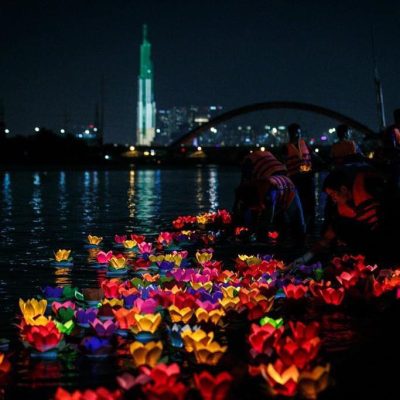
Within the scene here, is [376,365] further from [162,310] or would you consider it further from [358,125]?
[358,125]

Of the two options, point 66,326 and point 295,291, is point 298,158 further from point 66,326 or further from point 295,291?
point 66,326

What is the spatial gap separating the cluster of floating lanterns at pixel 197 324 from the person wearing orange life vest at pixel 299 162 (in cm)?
429

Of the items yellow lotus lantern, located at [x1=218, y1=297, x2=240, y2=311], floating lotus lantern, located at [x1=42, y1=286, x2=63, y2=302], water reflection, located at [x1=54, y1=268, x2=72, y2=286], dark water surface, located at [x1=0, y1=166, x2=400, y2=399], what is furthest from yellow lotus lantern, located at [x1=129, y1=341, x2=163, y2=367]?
water reflection, located at [x1=54, y1=268, x2=72, y2=286]

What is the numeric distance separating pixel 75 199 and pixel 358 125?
424 feet

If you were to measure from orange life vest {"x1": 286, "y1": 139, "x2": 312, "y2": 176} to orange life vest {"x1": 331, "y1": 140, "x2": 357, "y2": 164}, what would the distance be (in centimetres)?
259

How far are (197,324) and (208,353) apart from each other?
128 cm

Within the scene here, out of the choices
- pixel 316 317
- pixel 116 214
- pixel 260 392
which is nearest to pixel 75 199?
pixel 116 214

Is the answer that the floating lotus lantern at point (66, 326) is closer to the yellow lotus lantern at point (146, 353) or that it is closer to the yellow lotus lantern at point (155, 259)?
the yellow lotus lantern at point (146, 353)

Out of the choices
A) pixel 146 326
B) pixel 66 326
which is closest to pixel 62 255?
pixel 66 326

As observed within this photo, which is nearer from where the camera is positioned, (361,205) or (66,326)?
(66,326)

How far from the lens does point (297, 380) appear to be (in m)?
4.70

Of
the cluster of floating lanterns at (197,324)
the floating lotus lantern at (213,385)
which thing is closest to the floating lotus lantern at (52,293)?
the cluster of floating lanterns at (197,324)

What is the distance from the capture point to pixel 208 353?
18.0 feet

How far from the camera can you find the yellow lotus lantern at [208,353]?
543 cm
